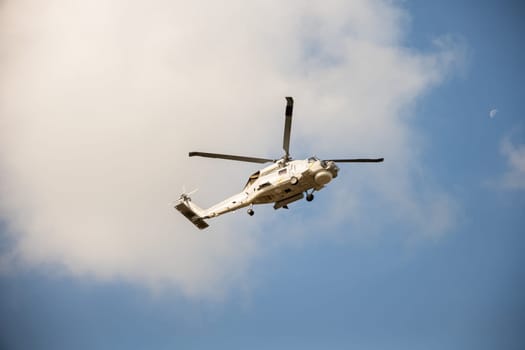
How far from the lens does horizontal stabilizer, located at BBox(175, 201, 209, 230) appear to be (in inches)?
2144

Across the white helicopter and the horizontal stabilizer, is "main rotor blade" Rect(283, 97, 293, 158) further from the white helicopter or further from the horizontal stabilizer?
the horizontal stabilizer

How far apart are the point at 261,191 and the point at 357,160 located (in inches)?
285

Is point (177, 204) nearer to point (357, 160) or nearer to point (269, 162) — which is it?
point (269, 162)

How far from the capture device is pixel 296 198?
47625 millimetres

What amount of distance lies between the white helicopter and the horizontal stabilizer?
9.51 feet

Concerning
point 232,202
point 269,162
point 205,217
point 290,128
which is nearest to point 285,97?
point 290,128

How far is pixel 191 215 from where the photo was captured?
54719 mm

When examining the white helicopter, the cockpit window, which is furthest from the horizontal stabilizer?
the cockpit window

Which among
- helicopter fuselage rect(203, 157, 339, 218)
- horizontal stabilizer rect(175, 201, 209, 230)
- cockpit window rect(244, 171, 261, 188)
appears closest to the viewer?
helicopter fuselage rect(203, 157, 339, 218)

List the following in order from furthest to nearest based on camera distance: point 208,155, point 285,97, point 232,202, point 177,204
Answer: point 177,204, point 232,202, point 208,155, point 285,97

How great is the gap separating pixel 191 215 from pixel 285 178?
11429 mm

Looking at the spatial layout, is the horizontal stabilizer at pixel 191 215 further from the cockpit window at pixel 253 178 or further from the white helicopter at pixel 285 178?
the cockpit window at pixel 253 178

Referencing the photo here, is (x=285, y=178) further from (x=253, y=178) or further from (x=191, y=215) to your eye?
(x=191, y=215)

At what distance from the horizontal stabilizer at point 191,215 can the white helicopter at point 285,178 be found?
290cm
